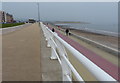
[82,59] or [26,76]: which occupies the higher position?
[82,59]

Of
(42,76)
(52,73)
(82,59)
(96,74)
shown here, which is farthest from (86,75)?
(96,74)

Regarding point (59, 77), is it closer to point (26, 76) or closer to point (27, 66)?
point (26, 76)

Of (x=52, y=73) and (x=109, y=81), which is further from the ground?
(x=109, y=81)

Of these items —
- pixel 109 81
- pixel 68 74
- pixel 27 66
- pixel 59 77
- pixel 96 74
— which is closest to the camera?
pixel 109 81

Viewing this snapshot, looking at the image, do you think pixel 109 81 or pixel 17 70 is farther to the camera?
pixel 17 70

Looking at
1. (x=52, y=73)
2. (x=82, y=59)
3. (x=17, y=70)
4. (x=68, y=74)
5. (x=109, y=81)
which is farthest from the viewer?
(x=17, y=70)

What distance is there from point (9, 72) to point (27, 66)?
0.72 metres

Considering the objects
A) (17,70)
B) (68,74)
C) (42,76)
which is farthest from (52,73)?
(68,74)

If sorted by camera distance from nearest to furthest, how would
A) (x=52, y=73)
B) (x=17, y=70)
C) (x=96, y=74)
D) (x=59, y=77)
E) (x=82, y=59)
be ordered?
(x=96, y=74)
(x=82, y=59)
(x=59, y=77)
(x=52, y=73)
(x=17, y=70)

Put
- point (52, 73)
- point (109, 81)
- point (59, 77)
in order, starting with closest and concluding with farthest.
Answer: point (109, 81) → point (59, 77) → point (52, 73)

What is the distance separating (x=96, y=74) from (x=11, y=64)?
15.4 ft

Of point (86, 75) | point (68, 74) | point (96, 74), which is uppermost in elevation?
point (96, 74)

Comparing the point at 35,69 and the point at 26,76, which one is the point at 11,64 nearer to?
the point at 35,69

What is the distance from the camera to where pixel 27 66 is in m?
5.41
